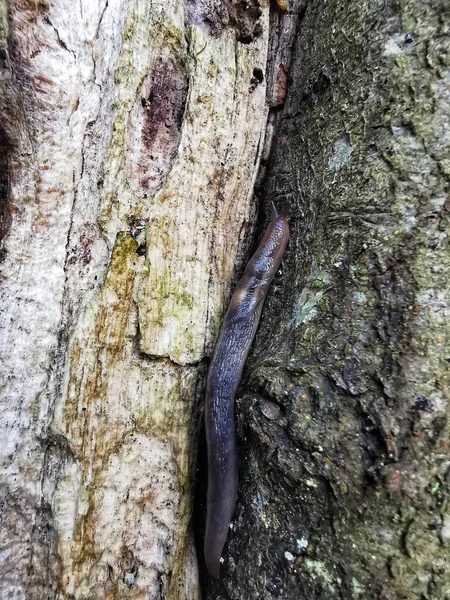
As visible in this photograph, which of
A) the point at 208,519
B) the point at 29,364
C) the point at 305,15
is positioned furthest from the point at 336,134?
the point at 208,519

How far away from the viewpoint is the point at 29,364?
1.55m

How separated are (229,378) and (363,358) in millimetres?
593

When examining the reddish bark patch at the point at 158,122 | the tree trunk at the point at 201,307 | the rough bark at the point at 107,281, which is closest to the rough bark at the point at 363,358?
the tree trunk at the point at 201,307

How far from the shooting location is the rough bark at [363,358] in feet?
4.15

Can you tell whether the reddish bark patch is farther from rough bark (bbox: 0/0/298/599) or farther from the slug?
the slug

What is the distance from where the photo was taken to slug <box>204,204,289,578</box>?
1.65 m

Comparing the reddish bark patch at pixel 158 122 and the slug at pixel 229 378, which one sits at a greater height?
the reddish bark patch at pixel 158 122

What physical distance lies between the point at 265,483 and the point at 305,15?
2.13 meters

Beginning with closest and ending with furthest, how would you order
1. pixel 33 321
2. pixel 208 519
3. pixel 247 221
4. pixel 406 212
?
1. pixel 406 212
2. pixel 33 321
3. pixel 208 519
4. pixel 247 221

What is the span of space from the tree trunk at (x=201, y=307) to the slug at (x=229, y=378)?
0.20ft

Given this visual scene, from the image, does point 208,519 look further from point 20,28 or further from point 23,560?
point 20,28

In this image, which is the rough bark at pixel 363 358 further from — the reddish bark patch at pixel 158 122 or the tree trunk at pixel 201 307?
the reddish bark patch at pixel 158 122

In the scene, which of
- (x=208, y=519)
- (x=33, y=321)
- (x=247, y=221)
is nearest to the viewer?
(x=33, y=321)

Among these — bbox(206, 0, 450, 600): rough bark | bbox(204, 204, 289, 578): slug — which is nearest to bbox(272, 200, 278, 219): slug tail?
bbox(204, 204, 289, 578): slug
